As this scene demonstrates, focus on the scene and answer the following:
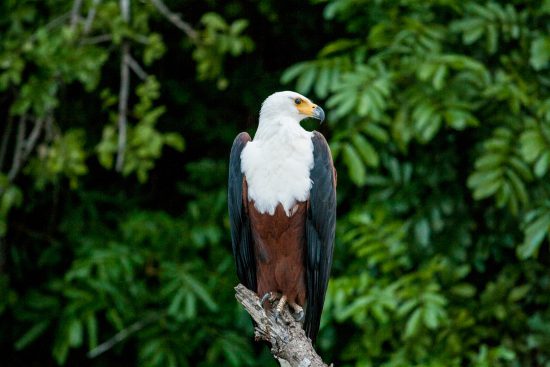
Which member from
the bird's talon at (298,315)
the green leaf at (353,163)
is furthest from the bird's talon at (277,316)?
the green leaf at (353,163)

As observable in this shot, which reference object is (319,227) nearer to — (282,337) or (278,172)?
(278,172)

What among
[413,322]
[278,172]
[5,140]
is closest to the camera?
[278,172]

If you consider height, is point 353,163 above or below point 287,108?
below

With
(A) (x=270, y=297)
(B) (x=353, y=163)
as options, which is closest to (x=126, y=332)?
(B) (x=353, y=163)

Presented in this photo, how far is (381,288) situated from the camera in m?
4.43

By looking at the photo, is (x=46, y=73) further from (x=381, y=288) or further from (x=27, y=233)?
(x=381, y=288)

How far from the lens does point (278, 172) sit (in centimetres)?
315

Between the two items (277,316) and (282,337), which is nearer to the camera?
(282,337)

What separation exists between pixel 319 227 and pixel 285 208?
182 mm

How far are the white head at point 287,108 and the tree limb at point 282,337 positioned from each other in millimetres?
687

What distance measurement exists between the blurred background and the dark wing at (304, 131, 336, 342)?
0.84 meters

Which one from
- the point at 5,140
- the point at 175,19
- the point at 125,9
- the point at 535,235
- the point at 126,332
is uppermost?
the point at 125,9

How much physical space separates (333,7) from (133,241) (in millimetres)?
1764

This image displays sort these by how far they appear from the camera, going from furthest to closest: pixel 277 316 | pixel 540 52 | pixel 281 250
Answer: pixel 540 52 < pixel 281 250 < pixel 277 316
